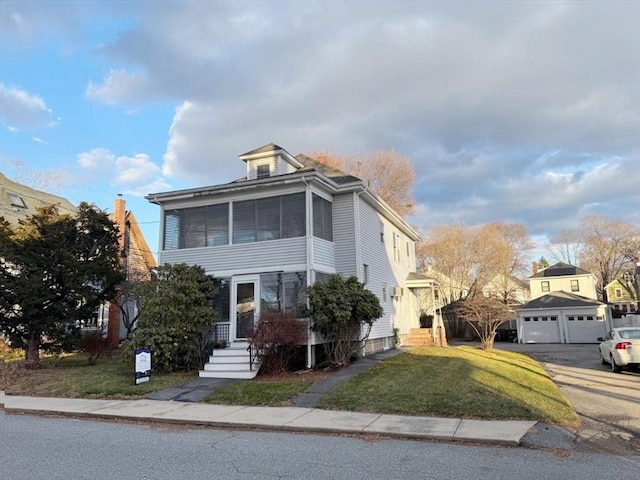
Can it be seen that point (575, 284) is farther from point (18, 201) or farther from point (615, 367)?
point (18, 201)

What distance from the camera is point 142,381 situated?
12.0m

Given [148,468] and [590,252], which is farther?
[590,252]

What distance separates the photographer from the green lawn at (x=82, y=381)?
Result: 37.1ft

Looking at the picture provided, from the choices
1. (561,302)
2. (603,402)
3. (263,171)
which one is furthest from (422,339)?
(561,302)

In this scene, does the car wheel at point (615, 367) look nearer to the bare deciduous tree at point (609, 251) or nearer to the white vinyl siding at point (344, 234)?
the white vinyl siding at point (344, 234)

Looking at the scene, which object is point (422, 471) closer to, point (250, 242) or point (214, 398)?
point (214, 398)

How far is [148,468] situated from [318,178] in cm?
1039

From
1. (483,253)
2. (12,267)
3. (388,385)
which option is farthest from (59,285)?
(483,253)

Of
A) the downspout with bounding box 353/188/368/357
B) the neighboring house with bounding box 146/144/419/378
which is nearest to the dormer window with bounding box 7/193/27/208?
the neighboring house with bounding box 146/144/419/378

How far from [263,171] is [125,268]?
376 inches

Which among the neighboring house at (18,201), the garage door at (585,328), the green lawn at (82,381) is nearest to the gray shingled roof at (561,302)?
the garage door at (585,328)

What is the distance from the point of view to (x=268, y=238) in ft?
49.2

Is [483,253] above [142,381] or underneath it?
above

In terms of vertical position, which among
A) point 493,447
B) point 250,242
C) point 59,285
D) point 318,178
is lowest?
point 493,447
